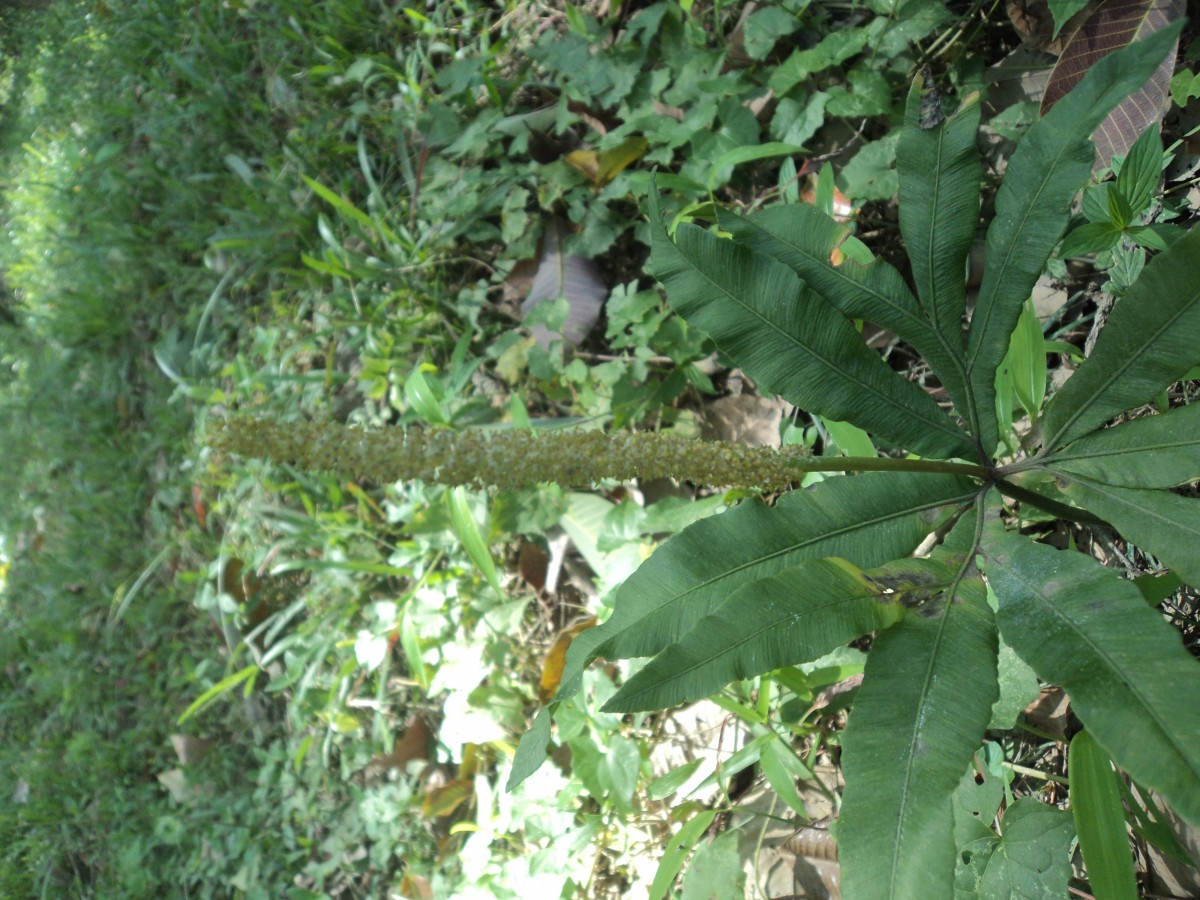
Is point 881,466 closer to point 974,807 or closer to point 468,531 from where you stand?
point 974,807

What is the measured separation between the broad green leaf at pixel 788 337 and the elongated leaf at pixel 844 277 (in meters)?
0.05

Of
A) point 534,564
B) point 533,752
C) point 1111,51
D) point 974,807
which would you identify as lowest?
point 974,807

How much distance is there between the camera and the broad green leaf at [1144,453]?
947mm

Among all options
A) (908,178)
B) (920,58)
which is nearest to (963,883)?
(908,178)

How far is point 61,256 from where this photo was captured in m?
3.60

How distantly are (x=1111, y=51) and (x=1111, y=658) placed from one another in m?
1.09

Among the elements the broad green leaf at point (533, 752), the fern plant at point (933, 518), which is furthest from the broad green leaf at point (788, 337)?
the broad green leaf at point (533, 752)

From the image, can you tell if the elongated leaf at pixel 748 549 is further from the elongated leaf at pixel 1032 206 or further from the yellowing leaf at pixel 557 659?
the yellowing leaf at pixel 557 659

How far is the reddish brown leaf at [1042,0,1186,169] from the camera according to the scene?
4.47 feet

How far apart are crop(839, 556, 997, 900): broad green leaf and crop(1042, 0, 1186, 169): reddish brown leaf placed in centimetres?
91

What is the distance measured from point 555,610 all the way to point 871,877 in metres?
1.45

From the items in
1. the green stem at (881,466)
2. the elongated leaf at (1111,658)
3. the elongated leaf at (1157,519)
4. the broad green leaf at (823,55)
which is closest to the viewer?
the elongated leaf at (1111,658)

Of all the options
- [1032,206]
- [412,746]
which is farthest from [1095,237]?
[412,746]

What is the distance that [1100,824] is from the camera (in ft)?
3.22
